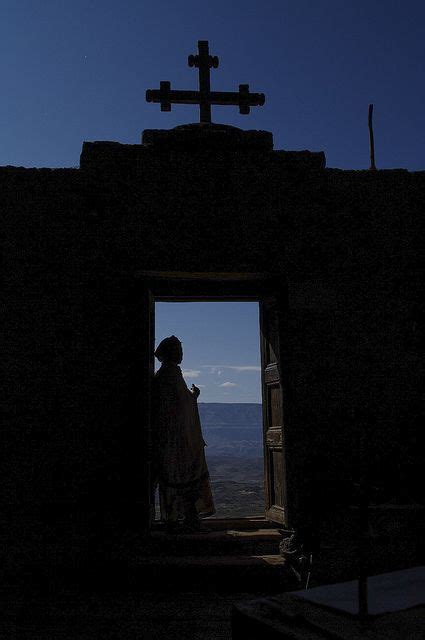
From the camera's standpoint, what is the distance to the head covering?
614cm

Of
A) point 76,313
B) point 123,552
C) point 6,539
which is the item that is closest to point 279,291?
point 76,313

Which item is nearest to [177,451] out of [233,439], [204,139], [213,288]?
[213,288]

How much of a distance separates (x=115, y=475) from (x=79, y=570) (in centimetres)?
83

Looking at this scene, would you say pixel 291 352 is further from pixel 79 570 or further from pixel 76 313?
pixel 79 570

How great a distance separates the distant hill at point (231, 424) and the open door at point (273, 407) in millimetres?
80731

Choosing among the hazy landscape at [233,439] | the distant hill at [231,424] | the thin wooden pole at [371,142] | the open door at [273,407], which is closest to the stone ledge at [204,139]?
the thin wooden pole at [371,142]

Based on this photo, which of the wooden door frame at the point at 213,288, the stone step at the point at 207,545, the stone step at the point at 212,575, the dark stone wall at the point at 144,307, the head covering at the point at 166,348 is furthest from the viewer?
the head covering at the point at 166,348

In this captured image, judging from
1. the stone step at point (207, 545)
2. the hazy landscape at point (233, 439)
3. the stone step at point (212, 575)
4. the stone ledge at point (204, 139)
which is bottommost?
the hazy landscape at point (233, 439)

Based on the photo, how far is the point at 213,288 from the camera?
254 inches

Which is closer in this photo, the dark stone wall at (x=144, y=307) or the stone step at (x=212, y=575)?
the stone step at (x=212, y=575)

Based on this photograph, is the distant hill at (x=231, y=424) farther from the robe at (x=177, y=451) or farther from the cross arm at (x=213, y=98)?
the cross arm at (x=213, y=98)

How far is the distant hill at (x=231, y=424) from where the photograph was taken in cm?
9631

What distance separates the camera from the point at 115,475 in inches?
210

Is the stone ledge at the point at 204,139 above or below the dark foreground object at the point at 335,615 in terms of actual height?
above
